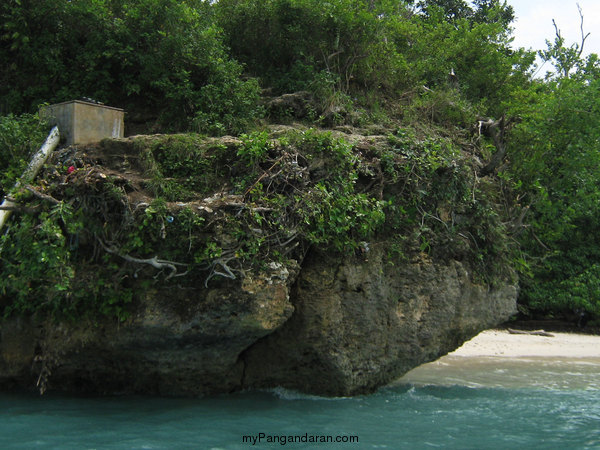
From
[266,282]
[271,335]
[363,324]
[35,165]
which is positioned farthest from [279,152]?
[35,165]

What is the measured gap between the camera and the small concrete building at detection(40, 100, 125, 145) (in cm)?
769

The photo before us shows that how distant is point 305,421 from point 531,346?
32.0 ft

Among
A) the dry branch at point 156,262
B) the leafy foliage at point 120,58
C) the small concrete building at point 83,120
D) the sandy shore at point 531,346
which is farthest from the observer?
the sandy shore at point 531,346

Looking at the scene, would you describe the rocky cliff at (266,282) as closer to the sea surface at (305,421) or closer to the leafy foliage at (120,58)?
the sea surface at (305,421)

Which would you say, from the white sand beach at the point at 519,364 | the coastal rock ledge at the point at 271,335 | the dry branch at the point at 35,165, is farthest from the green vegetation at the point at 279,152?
the white sand beach at the point at 519,364

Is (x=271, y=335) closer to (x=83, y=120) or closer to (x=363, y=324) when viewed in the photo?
(x=363, y=324)

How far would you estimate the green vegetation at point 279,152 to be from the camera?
648 cm

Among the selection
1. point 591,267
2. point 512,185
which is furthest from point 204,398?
point 591,267

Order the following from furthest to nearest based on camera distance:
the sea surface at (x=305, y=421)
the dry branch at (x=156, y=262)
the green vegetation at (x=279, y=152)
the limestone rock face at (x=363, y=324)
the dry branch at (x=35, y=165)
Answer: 1. the limestone rock face at (x=363, y=324)
2. the dry branch at (x=35, y=165)
3. the green vegetation at (x=279, y=152)
4. the dry branch at (x=156, y=262)
5. the sea surface at (x=305, y=421)

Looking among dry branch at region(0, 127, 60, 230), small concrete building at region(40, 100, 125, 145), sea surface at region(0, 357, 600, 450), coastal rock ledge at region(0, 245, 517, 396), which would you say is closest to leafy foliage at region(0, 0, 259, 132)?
small concrete building at region(40, 100, 125, 145)

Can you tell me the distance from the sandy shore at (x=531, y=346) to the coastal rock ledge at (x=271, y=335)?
5780 mm

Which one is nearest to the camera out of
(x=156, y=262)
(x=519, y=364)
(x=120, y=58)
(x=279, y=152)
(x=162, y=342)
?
(x=156, y=262)

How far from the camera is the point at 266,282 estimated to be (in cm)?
650

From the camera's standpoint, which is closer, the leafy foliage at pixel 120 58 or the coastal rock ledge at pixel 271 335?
the coastal rock ledge at pixel 271 335
